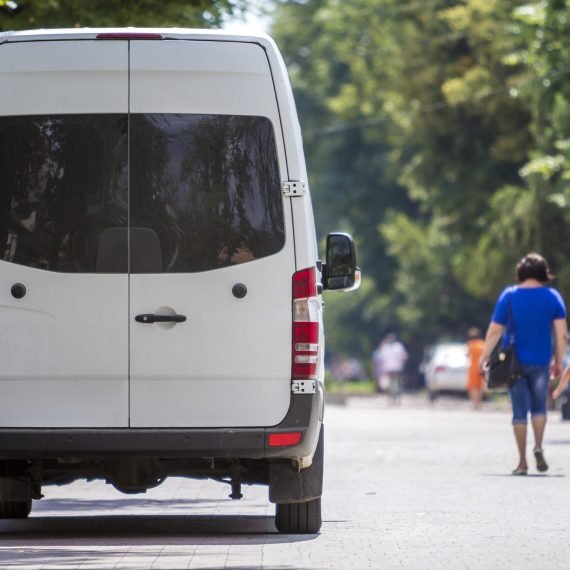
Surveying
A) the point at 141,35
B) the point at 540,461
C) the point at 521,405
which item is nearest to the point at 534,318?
the point at 521,405

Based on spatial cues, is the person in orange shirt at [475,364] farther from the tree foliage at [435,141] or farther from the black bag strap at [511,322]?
the black bag strap at [511,322]

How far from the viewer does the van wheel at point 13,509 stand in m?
10.7

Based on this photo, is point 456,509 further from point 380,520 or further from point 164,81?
point 164,81

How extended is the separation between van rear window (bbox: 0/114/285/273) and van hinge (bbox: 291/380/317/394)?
679mm

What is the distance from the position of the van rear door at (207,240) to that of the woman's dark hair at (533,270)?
20.1ft

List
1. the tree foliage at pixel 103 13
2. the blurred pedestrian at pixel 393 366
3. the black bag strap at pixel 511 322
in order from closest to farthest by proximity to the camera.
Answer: the black bag strap at pixel 511 322 → the tree foliage at pixel 103 13 → the blurred pedestrian at pixel 393 366

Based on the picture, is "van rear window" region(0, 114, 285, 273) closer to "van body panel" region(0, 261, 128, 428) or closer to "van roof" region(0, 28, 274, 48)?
"van body panel" region(0, 261, 128, 428)

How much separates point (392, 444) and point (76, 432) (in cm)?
1177

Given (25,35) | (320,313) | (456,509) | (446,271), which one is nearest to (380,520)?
(456,509)

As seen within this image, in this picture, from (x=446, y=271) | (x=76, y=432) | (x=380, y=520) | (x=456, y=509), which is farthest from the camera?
(x=446, y=271)

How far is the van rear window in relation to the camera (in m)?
9.13

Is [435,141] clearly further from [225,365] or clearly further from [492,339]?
[225,365]

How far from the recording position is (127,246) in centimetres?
914

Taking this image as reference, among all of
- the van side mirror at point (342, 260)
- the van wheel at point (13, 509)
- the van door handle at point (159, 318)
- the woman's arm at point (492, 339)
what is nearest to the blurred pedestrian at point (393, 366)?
the woman's arm at point (492, 339)
